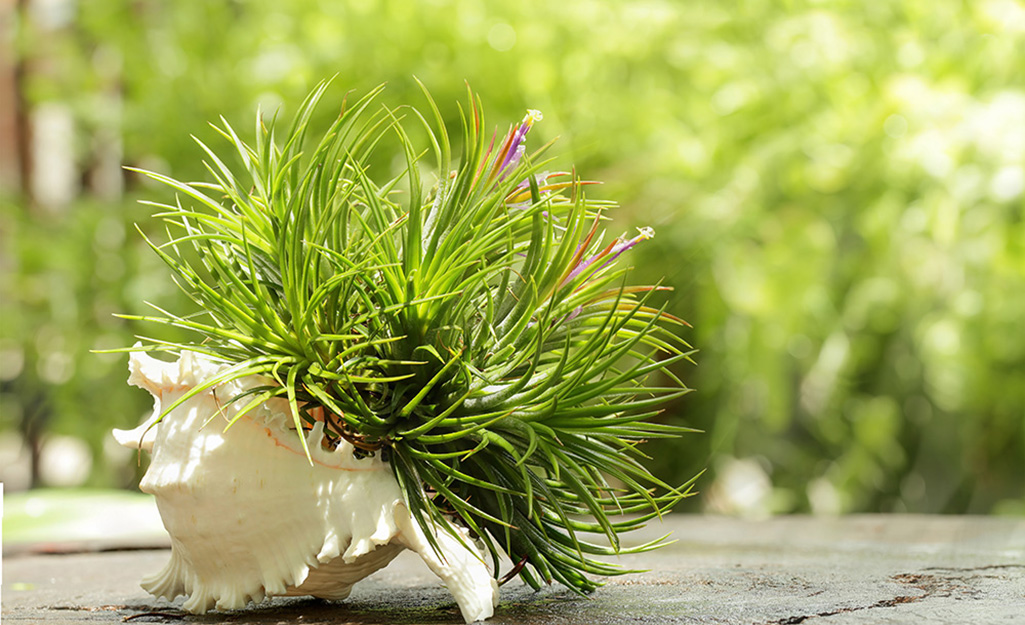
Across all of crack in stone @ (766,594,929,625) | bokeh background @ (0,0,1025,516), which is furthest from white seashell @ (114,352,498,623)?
bokeh background @ (0,0,1025,516)

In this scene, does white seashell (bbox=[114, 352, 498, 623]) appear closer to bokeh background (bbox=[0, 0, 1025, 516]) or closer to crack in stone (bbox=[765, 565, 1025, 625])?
crack in stone (bbox=[765, 565, 1025, 625])

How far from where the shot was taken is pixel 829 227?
1.47 m

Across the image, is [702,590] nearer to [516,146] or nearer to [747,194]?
[516,146]

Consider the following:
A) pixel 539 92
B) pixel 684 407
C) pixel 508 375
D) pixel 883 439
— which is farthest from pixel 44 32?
pixel 508 375

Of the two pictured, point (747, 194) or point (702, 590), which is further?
point (747, 194)

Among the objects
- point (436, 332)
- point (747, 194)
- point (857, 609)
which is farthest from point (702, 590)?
point (747, 194)

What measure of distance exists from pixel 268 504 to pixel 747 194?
1.03 metres

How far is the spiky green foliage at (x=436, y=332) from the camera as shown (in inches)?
18.0

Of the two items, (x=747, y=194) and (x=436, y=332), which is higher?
(x=747, y=194)

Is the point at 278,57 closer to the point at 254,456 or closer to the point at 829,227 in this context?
the point at 829,227

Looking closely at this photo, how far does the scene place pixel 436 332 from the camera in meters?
0.47

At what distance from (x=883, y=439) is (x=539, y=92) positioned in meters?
0.77

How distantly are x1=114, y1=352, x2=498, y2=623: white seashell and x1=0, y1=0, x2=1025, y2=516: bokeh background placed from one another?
713 millimetres

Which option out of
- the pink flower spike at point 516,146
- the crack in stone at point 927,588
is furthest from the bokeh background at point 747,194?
the pink flower spike at point 516,146
